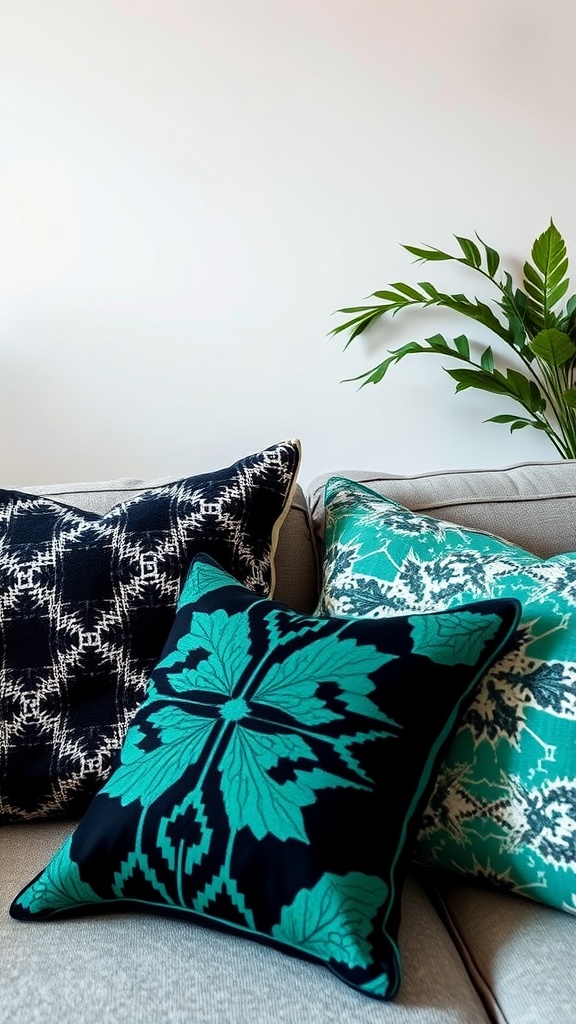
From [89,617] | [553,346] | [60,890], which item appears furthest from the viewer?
[553,346]

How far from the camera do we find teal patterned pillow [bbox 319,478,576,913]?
2.53ft

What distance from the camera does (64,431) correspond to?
6.03ft

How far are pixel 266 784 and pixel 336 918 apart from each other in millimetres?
128

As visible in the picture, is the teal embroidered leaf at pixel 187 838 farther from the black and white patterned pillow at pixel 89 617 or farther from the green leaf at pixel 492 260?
the green leaf at pixel 492 260

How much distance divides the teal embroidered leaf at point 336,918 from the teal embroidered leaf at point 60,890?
206mm

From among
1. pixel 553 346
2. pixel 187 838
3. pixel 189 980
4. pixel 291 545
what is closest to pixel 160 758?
pixel 187 838

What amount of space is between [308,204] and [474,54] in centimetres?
50

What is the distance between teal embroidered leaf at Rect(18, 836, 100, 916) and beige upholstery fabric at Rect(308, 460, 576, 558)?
61 cm

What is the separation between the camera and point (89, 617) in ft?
3.34

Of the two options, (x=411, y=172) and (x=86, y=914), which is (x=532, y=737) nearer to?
(x=86, y=914)

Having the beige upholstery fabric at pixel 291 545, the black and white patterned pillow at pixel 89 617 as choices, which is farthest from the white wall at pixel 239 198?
the black and white patterned pillow at pixel 89 617

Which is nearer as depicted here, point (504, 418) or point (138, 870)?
point (138, 870)

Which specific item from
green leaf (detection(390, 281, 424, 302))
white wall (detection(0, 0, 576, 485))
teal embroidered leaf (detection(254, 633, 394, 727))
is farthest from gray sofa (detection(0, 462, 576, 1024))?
green leaf (detection(390, 281, 424, 302))

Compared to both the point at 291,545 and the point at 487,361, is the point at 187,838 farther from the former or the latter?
the point at 487,361
